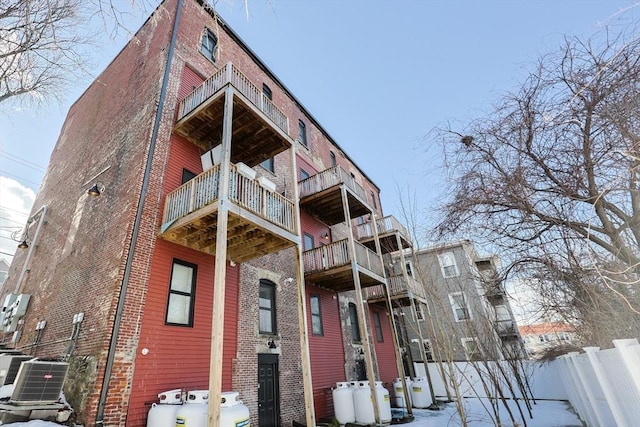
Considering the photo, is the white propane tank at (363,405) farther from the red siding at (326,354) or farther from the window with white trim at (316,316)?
the window with white trim at (316,316)

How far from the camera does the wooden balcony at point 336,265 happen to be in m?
12.0

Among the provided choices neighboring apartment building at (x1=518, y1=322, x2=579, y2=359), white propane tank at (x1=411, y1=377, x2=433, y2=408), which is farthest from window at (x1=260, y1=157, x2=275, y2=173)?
white propane tank at (x1=411, y1=377, x2=433, y2=408)

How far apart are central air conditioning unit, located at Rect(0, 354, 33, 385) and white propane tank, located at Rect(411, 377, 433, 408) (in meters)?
13.7

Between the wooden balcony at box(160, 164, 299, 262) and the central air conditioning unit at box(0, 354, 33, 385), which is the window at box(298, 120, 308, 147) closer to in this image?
the wooden balcony at box(160, 164, 299, 262)

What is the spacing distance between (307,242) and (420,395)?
836cm

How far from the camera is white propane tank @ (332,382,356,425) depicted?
1020cm

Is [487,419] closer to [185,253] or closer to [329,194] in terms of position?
[329,194]

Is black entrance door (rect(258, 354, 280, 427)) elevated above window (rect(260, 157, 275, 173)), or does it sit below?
below

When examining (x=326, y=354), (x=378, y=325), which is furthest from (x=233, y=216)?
(x=378, y=325)

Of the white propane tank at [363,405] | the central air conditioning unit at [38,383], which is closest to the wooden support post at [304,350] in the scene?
the white propane tank at [363,405]

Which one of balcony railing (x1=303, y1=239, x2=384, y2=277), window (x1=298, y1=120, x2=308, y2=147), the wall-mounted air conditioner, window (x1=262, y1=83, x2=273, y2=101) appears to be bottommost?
the wall-mounted air conditioner

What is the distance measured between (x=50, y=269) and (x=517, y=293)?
518 inches

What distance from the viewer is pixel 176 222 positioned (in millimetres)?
7625

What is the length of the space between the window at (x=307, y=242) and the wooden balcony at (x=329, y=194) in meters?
1.25
